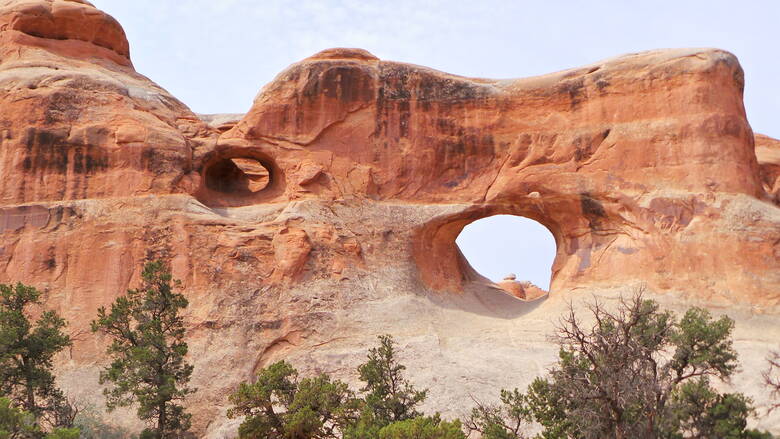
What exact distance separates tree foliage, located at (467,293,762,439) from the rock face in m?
3.78

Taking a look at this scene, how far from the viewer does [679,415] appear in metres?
17.5

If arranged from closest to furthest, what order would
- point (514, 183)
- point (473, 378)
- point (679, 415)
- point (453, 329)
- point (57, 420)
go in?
point (679, 415)
point (57, 420)
point (473, 378)
point (453, 329)
point (514, 183)

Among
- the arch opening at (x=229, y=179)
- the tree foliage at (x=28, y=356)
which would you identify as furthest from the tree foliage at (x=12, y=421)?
the arch opening at (x=229, y=179)

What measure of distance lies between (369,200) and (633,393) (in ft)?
43.0

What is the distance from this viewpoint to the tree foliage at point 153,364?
20312mm

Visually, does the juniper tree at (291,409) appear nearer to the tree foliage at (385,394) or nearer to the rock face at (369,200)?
the tree foliage at (385,394)

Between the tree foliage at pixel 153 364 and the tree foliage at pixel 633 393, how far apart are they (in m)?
7.27

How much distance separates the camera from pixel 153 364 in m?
20.8

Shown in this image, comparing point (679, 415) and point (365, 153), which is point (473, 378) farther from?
point (365, 153)

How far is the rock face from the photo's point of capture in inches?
963

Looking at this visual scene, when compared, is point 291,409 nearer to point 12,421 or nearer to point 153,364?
point 153,364

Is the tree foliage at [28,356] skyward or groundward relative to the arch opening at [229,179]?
groundward

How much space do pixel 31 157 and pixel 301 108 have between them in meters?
8.60

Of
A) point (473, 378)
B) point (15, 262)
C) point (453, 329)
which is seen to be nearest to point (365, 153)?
point (453, 329)
